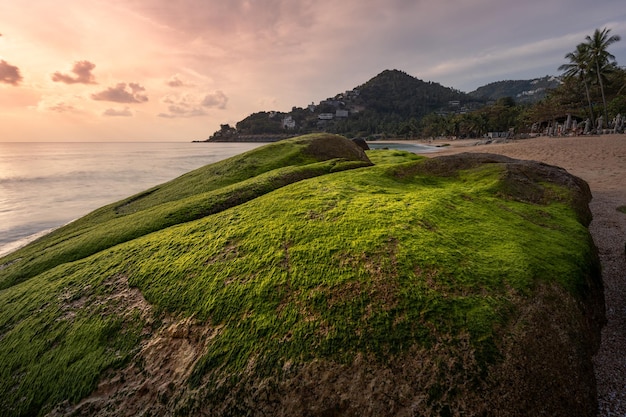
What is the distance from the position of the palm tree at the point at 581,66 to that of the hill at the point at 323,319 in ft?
204

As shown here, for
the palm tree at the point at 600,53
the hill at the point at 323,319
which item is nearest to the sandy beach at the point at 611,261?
the hill at the point at 323,319

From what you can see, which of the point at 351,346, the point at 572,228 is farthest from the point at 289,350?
the point at 572,228

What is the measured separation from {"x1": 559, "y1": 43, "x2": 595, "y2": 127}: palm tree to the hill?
62181 millimetres

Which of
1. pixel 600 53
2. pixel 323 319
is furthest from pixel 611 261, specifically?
pixel 600 53

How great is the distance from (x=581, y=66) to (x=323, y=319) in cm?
6814

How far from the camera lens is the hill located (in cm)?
322

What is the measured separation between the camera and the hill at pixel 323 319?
3.22 metres

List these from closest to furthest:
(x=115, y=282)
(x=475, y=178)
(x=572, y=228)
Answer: (x=115, y=282) → (x=572, y=228) → (x=475, y=178)

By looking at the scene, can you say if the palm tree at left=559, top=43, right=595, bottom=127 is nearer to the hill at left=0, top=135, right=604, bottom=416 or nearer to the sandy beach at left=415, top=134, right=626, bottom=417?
the sandy beach at left=415, top=134, right=626, bottom=417

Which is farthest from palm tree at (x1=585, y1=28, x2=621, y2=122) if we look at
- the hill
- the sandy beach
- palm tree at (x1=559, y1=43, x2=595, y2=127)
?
the hill

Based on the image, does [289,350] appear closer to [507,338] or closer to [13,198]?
[507,338]

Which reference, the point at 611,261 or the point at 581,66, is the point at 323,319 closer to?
the point at 611,261

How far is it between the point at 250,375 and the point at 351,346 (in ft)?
3.94

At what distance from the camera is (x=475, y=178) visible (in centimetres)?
934
